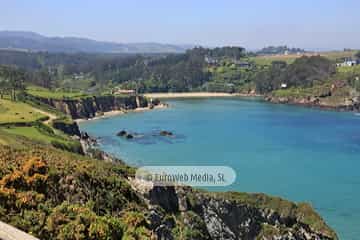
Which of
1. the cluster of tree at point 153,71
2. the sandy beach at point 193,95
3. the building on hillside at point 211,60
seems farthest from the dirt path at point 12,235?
the building on hillside at point 211,60

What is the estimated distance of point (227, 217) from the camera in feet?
69.2

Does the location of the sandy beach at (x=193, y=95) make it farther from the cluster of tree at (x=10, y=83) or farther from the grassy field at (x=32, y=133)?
the grassy field at (x=32, y=133)

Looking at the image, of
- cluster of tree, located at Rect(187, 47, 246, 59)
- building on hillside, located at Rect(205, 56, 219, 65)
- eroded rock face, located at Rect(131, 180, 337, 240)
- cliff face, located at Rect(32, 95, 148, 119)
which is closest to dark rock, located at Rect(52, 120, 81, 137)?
cliff face, located at Rect(32, 95, 148, 119)

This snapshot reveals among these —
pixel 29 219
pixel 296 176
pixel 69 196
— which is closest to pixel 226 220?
pixel 69 196

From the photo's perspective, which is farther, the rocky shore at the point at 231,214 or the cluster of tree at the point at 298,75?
the cluster of tree at the point at 298,75

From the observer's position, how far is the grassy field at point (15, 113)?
45775 mm

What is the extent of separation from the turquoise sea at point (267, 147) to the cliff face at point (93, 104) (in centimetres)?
438

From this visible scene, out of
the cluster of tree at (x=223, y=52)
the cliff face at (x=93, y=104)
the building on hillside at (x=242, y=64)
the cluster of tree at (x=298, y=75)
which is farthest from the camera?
the cluster of tree at (x=223, y=52)

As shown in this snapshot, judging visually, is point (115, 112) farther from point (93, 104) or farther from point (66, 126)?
point (66, 126)

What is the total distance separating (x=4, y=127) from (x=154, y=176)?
22908mm

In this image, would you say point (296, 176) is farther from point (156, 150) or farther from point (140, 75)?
point (140, 75)

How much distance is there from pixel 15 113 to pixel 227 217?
3570cm

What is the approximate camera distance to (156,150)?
49.0 m

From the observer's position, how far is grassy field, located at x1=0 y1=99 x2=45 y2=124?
45775mm
